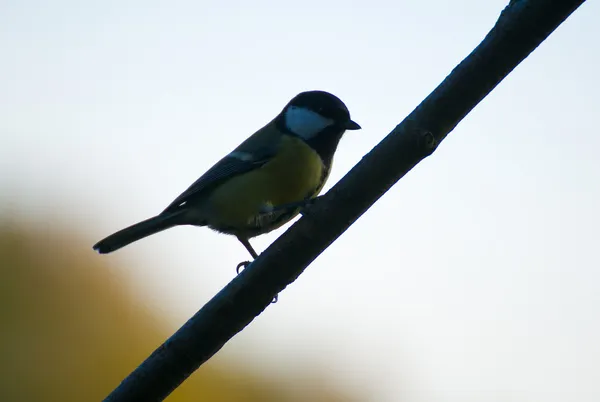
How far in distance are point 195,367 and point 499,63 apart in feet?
3.26

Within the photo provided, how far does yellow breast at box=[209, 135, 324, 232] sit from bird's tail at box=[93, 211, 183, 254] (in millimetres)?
234

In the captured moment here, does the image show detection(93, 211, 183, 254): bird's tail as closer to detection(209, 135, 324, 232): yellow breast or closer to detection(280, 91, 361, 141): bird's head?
detection(209, 135, 324, 232): yellow breast

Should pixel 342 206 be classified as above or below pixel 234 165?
below

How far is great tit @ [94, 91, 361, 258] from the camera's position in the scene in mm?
3434

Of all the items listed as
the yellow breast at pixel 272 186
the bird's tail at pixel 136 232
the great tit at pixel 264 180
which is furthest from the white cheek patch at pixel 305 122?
the bird's tail at pixel 136 232

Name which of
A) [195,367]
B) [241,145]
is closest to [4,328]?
[241,145]

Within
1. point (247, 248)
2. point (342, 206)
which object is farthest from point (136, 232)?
point (342, 206)

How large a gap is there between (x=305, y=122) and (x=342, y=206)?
7.10 feet

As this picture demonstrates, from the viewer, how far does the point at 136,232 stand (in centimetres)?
354

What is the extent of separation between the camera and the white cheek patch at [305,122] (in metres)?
3.74

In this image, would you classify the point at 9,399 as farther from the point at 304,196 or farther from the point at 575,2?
the point at 575,2

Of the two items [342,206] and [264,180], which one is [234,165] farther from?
[342,206]

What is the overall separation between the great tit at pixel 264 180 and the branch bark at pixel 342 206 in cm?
152

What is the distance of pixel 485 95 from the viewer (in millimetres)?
1621
